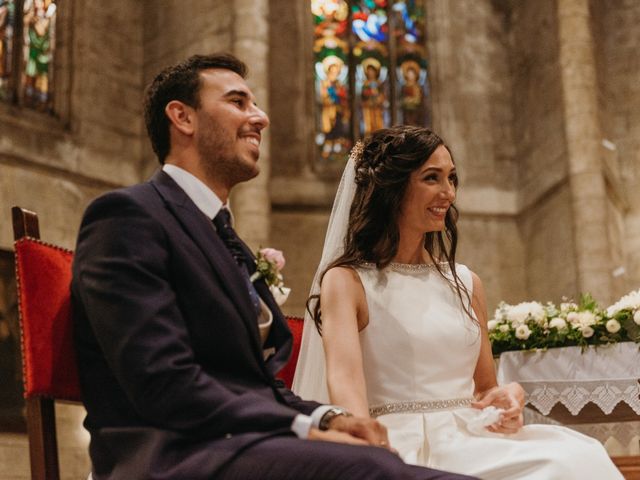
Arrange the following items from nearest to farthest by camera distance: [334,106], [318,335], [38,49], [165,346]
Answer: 1. [165,346]
2. [318,335]
3. [38,49]
4. [334,106]

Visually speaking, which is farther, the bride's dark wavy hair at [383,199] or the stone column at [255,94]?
the stone column at [255,94]

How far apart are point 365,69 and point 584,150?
3228 mm

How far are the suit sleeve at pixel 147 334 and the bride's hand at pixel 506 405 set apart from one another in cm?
102

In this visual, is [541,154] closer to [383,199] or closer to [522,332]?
[522,332]

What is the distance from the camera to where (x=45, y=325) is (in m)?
2.29

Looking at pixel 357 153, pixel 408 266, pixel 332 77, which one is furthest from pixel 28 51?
pixel 408 266

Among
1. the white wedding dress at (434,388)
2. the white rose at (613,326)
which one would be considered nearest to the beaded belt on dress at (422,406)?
the white wedding dress at (434,388)

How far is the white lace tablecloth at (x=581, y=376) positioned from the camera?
16.1 ft

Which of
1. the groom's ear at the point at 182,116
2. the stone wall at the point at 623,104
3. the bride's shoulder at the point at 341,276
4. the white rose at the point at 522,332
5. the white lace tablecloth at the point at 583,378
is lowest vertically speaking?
the white lace tablecloth at the point at 583,378

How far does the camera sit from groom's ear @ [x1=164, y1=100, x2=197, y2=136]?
236cm

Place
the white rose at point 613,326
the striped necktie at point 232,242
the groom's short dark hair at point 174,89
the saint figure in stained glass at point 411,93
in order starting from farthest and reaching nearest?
the saint figure in stained glass at point 411,93
the white rose at point 613,326
the groom's short dark hair at point 174,89
the striped necktie at point 232,242

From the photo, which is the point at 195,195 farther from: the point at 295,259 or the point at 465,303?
the point at 295,259

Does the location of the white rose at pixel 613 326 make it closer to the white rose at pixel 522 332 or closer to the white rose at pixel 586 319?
the white rose at pixel 586 319

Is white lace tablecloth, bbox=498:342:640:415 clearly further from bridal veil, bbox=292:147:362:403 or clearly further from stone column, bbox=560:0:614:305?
stone column, bbox=560:0:614:305
